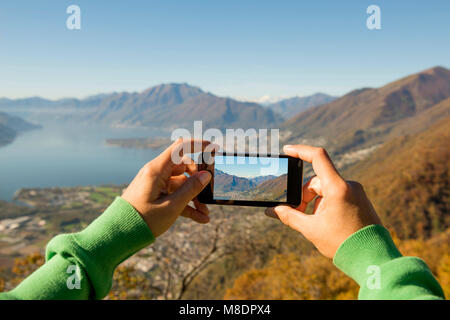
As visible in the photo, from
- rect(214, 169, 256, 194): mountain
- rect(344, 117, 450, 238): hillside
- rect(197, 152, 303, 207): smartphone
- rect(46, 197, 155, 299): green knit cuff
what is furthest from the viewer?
rect(344, 117, 450, 238): hillside

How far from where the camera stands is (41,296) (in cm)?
114

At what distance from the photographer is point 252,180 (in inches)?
96.0

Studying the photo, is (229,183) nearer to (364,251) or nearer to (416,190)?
(364,251)

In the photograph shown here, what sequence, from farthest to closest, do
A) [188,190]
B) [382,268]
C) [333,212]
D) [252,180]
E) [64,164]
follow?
[64,164]
[252,180]
[188,190]
[333,212]
[382,268]

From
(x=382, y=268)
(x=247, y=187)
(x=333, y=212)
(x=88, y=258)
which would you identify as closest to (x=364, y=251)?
(x=382, y=268)

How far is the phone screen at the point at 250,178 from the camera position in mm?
2271

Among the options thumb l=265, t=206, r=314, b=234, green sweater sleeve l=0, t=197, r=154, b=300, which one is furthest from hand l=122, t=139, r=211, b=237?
thumb l=265, t=206, r=314, b=234

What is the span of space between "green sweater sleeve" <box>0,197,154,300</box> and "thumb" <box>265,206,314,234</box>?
1.03 m

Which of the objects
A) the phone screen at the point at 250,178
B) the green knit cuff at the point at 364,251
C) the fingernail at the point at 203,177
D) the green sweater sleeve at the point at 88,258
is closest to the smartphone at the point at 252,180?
the phone screen at the point at 250,178

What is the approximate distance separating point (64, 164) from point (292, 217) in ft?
466

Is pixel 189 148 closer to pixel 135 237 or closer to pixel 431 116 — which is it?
pixel 135 237

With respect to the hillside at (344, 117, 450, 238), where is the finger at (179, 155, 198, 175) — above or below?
above

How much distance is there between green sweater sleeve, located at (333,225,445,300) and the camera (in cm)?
112

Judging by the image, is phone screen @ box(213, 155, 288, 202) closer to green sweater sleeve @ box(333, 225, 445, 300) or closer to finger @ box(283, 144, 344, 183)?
finger @ box(283, 144, 344, 183)
